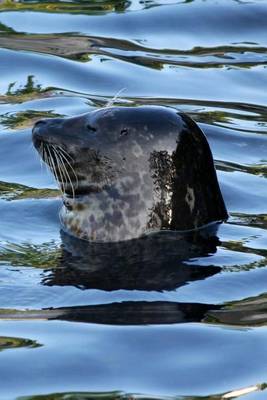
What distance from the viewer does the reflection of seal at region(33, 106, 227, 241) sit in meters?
→ 9.73

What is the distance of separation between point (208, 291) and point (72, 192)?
1438 mm

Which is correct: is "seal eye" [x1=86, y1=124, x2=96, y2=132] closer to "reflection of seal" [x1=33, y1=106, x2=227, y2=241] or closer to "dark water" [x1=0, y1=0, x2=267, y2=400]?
"reflection of seal" [x1=33, y1=106, x2=227, y2=241]

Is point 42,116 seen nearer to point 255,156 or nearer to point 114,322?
point 255,156

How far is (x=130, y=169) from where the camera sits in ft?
32.0

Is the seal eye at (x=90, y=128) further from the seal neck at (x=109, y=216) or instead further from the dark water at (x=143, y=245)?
the dark water at (x=143, y=245)

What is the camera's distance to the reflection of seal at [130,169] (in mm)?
9727

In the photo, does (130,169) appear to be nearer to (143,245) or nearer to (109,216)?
(109,216)

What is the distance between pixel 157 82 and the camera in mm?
13781

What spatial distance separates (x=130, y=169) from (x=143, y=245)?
0.45 meters

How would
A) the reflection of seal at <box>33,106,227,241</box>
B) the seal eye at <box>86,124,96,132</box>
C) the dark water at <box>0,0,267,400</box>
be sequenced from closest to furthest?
the dark water at <box>0,0,267,400</box> → the reflection of seal at <box>33,106,227,241</box> → the seal eye at <box>86,124,96,132</box>

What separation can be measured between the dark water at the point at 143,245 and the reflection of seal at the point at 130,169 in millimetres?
222

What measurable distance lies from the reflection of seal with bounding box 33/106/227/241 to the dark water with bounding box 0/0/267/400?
0.73 ft

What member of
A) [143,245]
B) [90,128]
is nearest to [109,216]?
[143,245]

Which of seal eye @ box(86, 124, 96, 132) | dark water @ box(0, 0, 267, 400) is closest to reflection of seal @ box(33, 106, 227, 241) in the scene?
seal eye @ box(86, 124, 96, 132)
